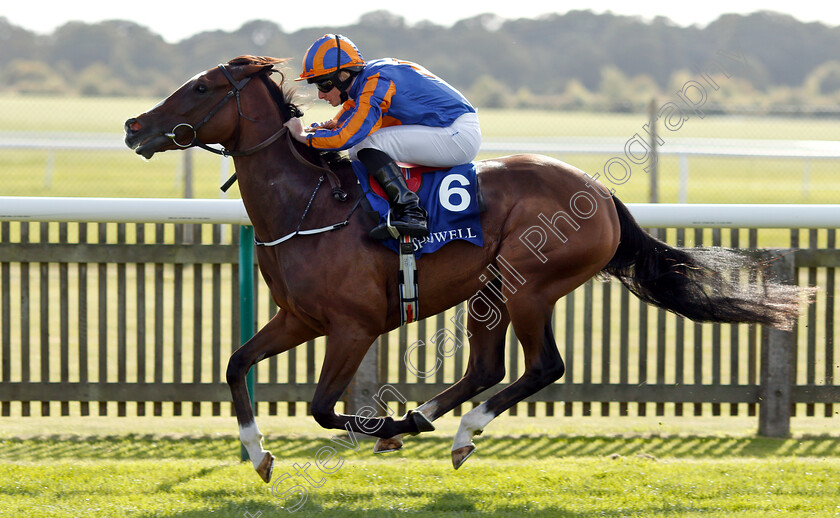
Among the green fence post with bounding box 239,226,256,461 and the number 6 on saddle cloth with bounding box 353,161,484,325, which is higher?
the number 6 on saddle cloth with bounding box 353,161,484,325

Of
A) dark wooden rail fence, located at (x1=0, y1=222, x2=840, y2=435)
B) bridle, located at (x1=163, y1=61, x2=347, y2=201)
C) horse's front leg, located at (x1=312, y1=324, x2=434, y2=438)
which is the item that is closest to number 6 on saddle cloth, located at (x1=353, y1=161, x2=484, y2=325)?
bridle, located at (x1=163, y1=61, x2=347, y2=201)

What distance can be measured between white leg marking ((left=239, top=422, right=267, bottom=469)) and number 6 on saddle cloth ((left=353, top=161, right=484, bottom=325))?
0.80m

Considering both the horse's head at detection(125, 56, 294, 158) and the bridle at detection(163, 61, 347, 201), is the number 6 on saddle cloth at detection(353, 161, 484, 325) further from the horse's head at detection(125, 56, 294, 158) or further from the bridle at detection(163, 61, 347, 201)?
the horse's head at detection(125, 56, 294, 158)

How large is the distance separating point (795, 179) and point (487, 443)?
67.9 feet

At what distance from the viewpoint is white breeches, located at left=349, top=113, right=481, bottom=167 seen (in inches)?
167

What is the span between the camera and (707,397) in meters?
5.61

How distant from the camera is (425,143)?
14.0ft

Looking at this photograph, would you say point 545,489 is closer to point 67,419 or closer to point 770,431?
point 770,431

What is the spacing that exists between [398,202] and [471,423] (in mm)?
1016

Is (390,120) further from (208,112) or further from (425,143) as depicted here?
(208,112)

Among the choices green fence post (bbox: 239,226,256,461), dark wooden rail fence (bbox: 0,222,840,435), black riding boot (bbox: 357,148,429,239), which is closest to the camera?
black riding boot (bbox: 357,148,429,239)

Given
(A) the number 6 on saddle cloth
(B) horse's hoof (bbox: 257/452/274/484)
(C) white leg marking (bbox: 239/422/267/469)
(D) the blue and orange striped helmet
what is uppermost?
(D) the blue and orange striped helmet

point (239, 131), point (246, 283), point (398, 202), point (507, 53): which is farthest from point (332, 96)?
point (507, 53)

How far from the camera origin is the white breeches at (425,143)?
167 inches
